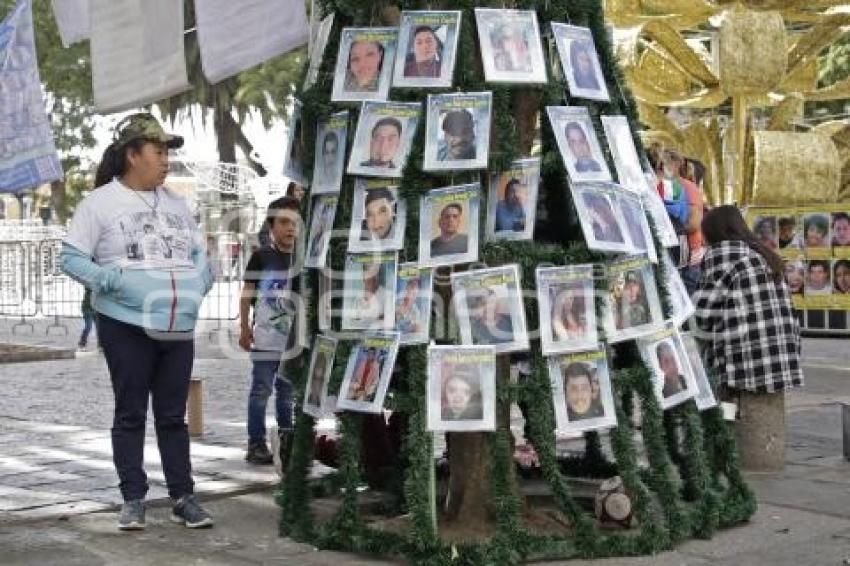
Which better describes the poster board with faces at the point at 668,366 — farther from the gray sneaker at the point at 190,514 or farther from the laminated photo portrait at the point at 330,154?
the gray sneaker at the point at 190,514

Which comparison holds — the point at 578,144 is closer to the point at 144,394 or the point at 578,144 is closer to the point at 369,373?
the point at 369,373

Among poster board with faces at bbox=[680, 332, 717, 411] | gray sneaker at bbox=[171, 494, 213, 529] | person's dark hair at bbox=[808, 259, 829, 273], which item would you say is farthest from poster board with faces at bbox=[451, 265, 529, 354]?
person's dark hair at bbox=[808, 259, 829, 273]

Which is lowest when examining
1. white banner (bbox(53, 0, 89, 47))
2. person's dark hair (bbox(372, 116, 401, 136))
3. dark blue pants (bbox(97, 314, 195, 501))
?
dark blue pants (bbox(97, 314, 195, 501))

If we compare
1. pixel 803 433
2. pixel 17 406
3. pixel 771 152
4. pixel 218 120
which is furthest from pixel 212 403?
pixel 218 120

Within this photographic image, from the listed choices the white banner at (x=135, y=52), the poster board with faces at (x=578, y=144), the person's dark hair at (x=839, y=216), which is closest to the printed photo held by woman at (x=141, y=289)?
the white banner at (x=135, y=52)

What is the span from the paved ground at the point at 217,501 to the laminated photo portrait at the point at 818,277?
6.11 m

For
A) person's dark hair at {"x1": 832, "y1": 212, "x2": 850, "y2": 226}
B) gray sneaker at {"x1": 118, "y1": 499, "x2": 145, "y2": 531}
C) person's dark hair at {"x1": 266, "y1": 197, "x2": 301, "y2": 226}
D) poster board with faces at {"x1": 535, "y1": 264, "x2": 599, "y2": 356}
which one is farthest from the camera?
person's dark hair at {"x1": 832, "y1": 212, "x2": 850, "y2": 226}

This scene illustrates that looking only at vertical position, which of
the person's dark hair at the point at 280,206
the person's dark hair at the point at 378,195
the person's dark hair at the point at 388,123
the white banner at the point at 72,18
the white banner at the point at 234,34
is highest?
the white banner at the point at 72,18

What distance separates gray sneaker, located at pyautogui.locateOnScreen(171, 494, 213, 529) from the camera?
19.8ft

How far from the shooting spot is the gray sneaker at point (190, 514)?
6043 mm

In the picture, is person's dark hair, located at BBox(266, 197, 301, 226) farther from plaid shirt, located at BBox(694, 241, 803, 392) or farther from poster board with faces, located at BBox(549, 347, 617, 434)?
poster board with faces, located at BBox(549, 347, 617, 434)

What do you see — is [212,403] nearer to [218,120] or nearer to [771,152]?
[771,152]

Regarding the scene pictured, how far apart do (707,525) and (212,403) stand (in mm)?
6277

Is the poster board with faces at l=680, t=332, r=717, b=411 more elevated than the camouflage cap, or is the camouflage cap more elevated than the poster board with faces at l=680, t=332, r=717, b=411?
the camouflage cap
